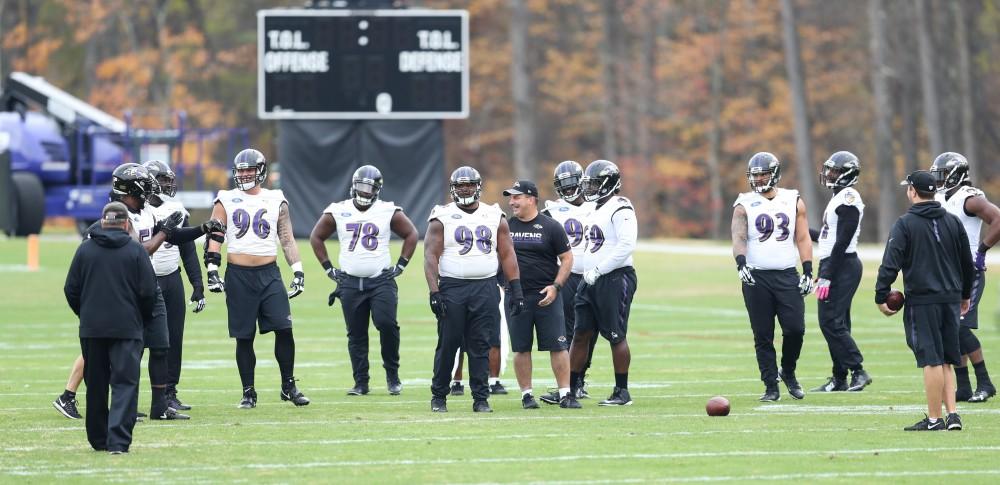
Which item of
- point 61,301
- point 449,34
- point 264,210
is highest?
point 449,34

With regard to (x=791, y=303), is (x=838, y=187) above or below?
above

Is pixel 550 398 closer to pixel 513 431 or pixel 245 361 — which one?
pixel 513 431

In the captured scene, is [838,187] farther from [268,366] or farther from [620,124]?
[620,124]

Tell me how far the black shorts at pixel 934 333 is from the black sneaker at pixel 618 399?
283 centimetres

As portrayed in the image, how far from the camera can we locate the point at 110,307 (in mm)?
11219

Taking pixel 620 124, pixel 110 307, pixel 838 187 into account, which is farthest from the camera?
pixel 620 124

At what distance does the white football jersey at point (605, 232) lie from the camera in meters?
14.1

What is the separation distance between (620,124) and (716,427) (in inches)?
1972

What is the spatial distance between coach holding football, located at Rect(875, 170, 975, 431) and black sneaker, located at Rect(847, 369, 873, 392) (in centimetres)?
302

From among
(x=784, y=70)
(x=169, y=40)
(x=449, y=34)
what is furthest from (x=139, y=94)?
(x=449, y=34)

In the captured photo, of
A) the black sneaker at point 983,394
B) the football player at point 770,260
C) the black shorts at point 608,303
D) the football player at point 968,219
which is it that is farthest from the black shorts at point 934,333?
the black shorts at point 608,303

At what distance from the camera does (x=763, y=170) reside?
14.3m

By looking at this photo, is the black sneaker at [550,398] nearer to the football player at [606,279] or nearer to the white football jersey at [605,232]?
the football player at [606,279]

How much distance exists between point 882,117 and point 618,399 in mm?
41795
